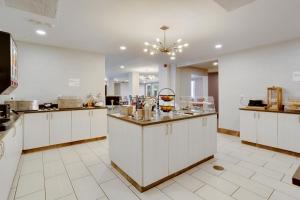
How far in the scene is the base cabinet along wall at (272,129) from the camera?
10.4ft

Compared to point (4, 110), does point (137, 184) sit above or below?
below

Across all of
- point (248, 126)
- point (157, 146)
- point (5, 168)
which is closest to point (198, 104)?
point (157, 146)

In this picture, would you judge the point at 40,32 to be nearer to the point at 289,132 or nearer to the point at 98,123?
the point at 98,123

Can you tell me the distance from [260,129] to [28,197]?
15.4 feet

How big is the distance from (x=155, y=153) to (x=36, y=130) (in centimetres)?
297

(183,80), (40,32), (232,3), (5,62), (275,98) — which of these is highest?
(40,32)

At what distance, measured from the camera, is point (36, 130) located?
11.1 ft

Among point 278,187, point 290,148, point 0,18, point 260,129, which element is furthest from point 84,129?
point 290,148

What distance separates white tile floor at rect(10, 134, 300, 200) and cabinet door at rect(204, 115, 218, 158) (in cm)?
20

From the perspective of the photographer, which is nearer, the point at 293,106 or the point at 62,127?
the point at 293,106

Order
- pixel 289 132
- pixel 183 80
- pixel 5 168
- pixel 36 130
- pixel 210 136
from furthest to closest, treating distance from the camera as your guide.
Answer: pixel 183 80
pixel 36 130
pixel 289 132
pixel 210 136
pixel 5 168

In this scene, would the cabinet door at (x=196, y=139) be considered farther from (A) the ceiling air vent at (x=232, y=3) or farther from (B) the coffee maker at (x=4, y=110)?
(B) the coffee maker at (x=4, y=110)

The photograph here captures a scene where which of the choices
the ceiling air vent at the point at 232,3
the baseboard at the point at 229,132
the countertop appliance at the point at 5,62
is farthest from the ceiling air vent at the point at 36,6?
→ the baseboard at the point at 229,132

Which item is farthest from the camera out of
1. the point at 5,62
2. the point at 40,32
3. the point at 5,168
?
the point at 40,32
